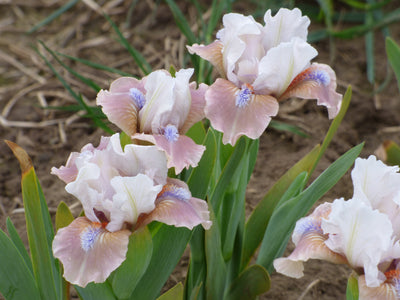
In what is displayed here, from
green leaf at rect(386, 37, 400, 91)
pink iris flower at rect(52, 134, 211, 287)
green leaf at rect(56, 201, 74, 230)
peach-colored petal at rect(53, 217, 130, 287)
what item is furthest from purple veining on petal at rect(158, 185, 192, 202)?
green leaf at rect(386, 37, 400, 91)

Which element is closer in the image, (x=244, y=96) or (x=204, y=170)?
(x=244, y=96)

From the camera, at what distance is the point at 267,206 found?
4.68 ft

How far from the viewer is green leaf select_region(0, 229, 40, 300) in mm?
1143

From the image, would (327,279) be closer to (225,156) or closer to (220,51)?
(225,156)

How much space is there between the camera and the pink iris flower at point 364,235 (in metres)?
0.96

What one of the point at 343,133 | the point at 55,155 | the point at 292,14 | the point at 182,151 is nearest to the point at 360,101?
the point at 343,133

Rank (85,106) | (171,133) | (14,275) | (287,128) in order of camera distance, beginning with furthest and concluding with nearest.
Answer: (287,128) → (85,106) → (14,275) → (171,133)

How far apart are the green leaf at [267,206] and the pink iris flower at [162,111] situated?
1.28 feet

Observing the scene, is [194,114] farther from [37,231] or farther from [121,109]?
[37,231]

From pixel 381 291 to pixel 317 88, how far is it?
0.39m

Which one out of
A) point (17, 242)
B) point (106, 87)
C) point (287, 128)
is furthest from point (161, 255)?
point (106, 87)

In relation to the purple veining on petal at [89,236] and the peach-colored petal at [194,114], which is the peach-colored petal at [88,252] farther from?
the peach-colored petal at [194,114]

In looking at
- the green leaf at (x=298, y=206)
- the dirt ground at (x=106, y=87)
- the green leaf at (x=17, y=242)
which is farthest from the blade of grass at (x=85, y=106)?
the green leaf at (x=298, y=206)

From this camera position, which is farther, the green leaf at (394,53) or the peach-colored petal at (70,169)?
the green leaf at (394,53)
